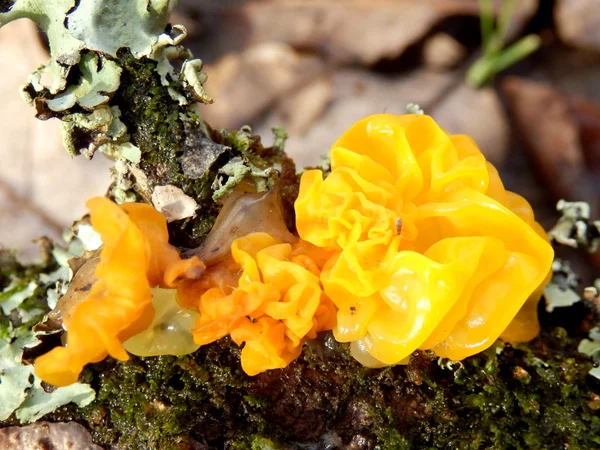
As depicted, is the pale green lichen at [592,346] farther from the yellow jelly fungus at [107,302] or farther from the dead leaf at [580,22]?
the dead leaf at [580,22]

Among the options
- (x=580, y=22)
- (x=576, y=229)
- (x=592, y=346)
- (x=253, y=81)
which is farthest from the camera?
(x=580, y=22)

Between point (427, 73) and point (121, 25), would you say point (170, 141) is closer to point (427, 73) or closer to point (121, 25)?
point (121, 25)

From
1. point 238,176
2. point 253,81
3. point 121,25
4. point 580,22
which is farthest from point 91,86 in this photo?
point 580,22

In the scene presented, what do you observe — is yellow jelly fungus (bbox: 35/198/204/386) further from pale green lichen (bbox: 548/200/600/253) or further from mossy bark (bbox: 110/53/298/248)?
pale green lichen (bbox: 548/200/600/253)

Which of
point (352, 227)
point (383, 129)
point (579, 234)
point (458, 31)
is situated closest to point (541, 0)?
point (458, 31)

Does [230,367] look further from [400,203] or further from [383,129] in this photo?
[383,129]

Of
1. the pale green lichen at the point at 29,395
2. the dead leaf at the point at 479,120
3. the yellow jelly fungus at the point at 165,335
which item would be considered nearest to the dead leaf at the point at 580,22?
the dead leaf at the point at 479,120

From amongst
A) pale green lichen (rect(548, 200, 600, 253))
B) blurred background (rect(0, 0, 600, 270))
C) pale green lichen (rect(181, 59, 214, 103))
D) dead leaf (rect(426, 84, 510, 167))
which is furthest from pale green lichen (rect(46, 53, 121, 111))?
dead leaf (rect(426, 84, 510, 167))
